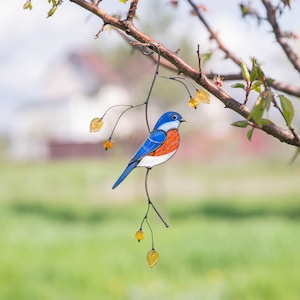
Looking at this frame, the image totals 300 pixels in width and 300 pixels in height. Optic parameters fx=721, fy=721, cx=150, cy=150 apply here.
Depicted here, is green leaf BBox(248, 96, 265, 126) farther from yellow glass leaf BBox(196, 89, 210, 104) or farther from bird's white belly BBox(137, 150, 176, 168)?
bird's white belly BBox(137, 150, 176, 168)

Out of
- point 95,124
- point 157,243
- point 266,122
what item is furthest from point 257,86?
point 157,243


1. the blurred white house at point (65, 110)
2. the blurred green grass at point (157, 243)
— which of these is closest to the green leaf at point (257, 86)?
the blurred green grass at point (157, 243)

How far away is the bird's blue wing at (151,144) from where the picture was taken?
1403mm

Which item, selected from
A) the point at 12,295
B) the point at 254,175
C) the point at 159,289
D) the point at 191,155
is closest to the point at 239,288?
the point at 159,289

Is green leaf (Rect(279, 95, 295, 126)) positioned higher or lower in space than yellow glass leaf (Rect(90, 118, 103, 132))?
higher

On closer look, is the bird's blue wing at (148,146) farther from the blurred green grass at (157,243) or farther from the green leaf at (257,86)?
the blurred green grass at (157,243)

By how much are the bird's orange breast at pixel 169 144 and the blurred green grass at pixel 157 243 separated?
576cm

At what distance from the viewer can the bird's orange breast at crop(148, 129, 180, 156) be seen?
1423 mm

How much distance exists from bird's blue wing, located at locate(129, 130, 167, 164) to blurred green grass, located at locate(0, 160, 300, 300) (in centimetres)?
577

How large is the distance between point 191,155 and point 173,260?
79.4 feet

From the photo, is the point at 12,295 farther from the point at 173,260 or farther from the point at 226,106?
the point at 226,106

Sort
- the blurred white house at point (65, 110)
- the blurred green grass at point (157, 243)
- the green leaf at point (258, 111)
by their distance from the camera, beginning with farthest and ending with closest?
the blurred white house at point (65, 110) → the blurred green grass at point (157, 243) → the green leaf at point (258, 111)

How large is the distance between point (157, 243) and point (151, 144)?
29.6ft

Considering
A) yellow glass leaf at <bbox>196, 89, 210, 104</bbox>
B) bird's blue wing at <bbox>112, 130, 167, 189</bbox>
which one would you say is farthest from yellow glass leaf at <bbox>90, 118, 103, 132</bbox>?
yellow glass leaf at <bbox>196, 89, 210, 104</bbox>
